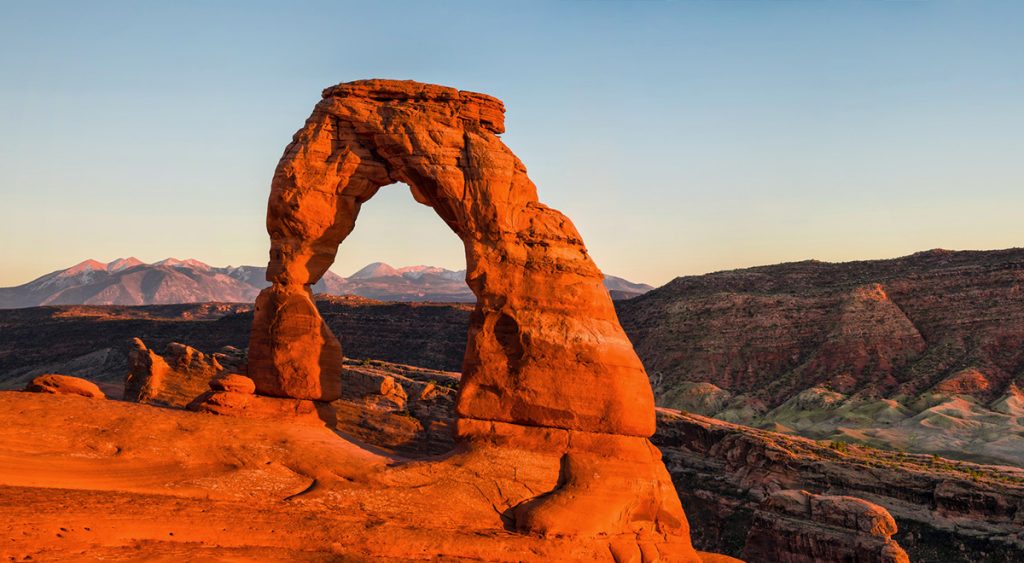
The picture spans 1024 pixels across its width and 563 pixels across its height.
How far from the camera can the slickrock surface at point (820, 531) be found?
1214 inches

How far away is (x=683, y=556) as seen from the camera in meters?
21.3

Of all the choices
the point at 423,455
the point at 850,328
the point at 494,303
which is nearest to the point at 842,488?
the point at 423,455

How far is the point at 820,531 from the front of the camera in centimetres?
3234

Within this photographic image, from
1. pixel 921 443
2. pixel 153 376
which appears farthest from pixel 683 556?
pixel 921 443

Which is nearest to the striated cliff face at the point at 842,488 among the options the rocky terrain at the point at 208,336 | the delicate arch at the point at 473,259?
the delicate arch at the point at 473,259

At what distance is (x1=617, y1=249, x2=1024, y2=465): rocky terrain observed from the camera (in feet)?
231

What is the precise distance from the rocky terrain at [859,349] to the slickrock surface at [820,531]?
29.7 m

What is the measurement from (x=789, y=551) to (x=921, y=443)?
33.0 m

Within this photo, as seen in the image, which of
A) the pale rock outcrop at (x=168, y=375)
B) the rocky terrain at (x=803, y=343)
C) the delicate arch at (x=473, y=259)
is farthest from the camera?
the rocky terrain at (x=803, y=343)

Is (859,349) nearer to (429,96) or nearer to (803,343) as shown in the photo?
(803,343)

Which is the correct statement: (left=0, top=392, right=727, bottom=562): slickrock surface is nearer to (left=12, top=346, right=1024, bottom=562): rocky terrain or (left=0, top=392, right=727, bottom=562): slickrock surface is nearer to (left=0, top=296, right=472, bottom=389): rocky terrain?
(left=12, top=346, right=1024, bottom=562): rocky terrain

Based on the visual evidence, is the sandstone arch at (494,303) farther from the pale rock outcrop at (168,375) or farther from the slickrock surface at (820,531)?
the pale rock outcrop at (168,375)

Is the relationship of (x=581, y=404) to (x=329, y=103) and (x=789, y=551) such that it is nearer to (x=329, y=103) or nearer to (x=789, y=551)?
(x=329, y=103)

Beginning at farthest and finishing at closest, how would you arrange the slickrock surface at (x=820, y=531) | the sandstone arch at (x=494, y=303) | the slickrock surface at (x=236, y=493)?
the slickrock surface at (x=820, y=531) < the sandstone arch at (x=494, y=303) < the slickrock surface at (x=236, y=493)
